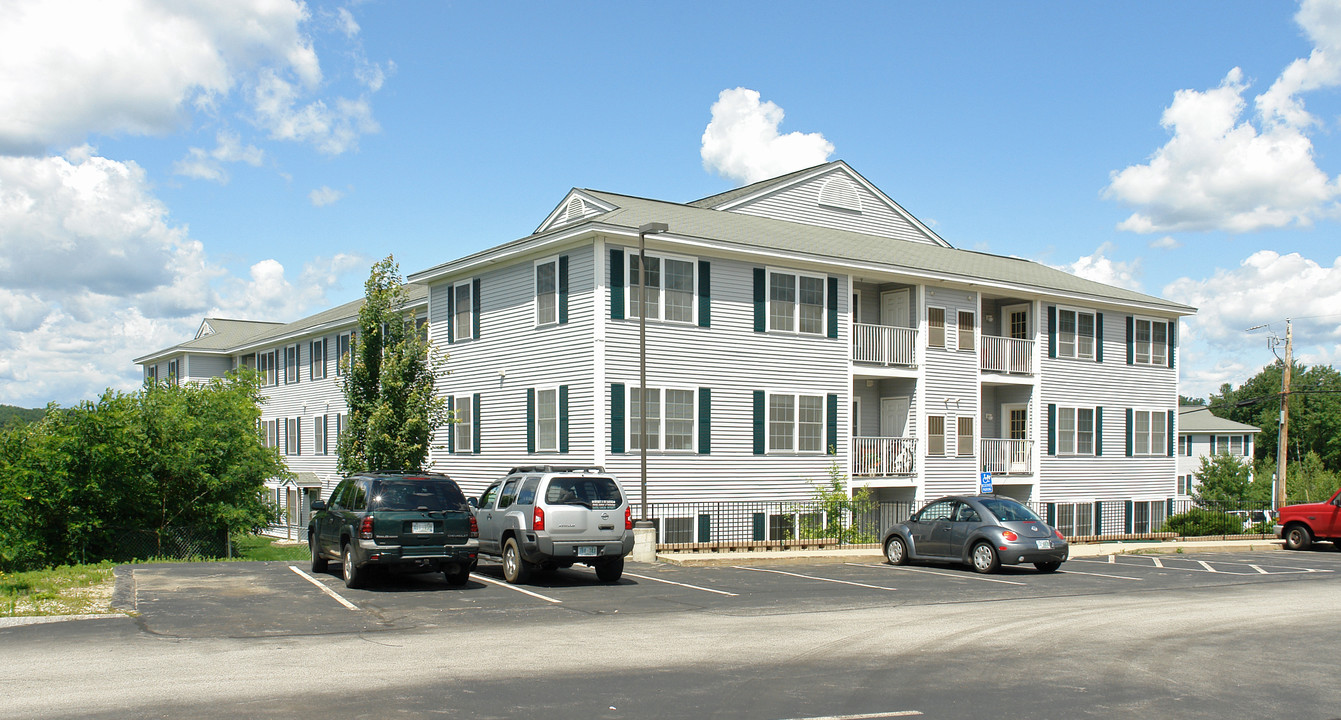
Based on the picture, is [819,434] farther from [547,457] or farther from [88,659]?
[88,659]

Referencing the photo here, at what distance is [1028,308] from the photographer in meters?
33.4

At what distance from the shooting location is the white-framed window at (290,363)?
150 ft

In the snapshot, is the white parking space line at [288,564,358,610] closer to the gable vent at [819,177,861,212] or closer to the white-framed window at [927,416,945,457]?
the white-framed window at [927,416,945,457]

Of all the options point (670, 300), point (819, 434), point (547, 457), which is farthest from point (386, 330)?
point (819, 434)

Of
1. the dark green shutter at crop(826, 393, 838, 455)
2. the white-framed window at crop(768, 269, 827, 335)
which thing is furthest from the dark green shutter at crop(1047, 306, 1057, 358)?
the white-framed window at crop(768, 269, 827, 335)

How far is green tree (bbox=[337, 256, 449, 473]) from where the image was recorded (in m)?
25.8

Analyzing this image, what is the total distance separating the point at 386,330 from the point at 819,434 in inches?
468

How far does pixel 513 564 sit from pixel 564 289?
9.90 meters

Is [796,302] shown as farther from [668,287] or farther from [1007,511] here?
[1007,511]

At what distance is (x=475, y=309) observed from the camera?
28797 mm

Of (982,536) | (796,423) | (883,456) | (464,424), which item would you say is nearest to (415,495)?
(982,536)

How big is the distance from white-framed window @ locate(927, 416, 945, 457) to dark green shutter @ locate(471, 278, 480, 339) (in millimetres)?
13307

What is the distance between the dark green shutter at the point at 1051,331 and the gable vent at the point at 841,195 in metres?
7.09

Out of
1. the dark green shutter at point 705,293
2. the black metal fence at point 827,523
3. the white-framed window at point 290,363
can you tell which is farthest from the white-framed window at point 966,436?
the white-framed window at point 290,363
